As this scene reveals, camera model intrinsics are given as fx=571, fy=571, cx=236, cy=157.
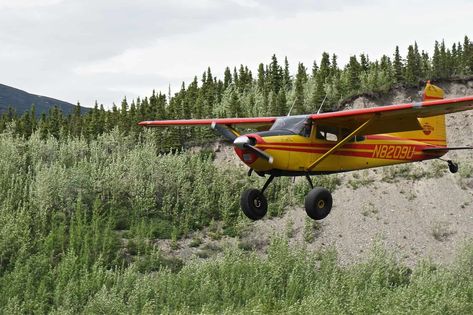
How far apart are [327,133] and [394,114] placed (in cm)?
192

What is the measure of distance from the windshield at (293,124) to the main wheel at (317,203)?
170 cm

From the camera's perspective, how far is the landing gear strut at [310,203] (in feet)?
49.9

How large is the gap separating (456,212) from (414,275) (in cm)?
1210

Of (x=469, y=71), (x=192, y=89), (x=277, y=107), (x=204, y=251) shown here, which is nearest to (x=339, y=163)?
(x=204, y=251)

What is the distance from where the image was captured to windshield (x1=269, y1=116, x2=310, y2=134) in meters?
15.5

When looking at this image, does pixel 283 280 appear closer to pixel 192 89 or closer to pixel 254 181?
pixel 254 181

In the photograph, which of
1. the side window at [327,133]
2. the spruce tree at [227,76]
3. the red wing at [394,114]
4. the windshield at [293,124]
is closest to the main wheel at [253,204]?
the windshield at [293,124]

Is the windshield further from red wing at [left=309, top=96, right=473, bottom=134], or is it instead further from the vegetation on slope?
the vegetation on slope

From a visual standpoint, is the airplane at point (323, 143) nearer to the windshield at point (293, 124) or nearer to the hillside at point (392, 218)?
the windshield at point (293, 124)

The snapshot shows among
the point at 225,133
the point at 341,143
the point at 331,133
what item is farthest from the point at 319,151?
the point at 225,133

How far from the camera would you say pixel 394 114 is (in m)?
15.5

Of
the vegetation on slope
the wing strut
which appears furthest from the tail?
the vegetation on slope

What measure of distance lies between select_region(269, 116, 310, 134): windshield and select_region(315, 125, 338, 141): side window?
47 cm

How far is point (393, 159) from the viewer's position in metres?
18.5
